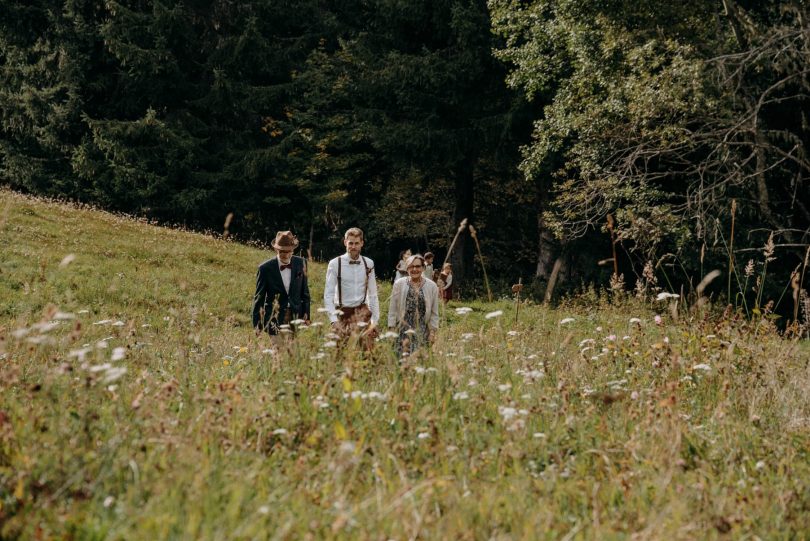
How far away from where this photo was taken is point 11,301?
14.6 metres

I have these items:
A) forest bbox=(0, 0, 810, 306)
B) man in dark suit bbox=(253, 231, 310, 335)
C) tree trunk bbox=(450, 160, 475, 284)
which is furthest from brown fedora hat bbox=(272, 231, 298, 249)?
tree trunk bbox=(450, 160, 475, 284)

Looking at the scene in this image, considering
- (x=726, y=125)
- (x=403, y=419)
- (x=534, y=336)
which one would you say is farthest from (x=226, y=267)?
(x=403, y=419)

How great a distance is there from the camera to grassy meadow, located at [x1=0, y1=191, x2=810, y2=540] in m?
3.13

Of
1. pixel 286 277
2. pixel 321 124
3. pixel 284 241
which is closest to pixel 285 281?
pixel 286 277

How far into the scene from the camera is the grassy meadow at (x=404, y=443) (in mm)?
3131

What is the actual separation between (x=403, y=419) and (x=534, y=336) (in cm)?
318

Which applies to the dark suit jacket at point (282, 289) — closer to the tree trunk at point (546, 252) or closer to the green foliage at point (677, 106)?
the green foliage at point (677, 106)

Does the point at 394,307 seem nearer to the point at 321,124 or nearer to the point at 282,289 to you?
the point at 282,289

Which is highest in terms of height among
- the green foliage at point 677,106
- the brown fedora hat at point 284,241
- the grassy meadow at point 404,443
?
the green foliage at point 677,106

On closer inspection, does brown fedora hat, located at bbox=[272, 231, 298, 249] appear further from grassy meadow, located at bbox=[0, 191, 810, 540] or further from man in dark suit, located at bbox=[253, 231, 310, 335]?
grassy meadow, located at bbox=[0, 191, 810, 540]

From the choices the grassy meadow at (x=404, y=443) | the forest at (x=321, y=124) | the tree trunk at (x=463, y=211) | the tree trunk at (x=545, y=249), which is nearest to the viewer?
the grassy meadow at (x=404, y=443)

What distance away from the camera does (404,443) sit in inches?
167

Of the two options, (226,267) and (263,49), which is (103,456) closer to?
(226,267)

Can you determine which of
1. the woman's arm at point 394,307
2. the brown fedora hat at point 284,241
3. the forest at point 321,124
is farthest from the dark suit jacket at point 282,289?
the forest at point 321,124
